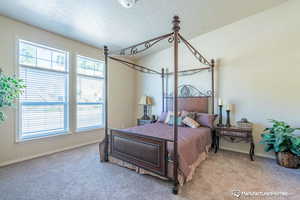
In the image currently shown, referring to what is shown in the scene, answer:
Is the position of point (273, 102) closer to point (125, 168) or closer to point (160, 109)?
point (160, 109)

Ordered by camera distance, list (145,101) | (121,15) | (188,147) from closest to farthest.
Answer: (188,147)
(121,15)
(145,101)

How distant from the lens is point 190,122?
11.2 ft

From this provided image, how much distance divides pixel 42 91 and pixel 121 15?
2389 millimetres

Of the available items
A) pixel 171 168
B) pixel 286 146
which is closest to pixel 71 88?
pixel 171 168

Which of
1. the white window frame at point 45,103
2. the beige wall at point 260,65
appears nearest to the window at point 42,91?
the white window frame at point 45,103

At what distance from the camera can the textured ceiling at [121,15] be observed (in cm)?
251

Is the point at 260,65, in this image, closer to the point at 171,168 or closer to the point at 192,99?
the point at 192,99

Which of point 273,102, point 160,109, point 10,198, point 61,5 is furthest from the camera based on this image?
point 160,109

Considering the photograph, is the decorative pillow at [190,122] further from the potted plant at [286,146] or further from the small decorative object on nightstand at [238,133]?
the potted plant at [286,146]

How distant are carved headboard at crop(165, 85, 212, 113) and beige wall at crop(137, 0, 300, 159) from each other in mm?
281

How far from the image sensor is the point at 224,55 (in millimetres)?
3732

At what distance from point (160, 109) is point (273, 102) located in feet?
9.62

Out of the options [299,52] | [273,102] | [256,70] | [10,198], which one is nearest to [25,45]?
[10,198]

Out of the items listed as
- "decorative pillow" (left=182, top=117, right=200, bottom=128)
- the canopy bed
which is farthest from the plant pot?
"decorative pillow" (left=182, top=117, right=200, bottom=128)
